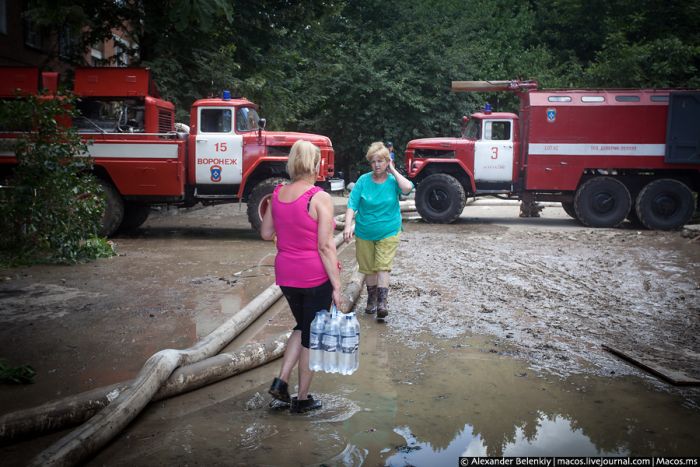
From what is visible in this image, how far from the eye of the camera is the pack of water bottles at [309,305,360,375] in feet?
13.9

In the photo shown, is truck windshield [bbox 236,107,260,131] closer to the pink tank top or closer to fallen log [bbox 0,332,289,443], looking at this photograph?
fallen log [bbox 0,332,289,443]

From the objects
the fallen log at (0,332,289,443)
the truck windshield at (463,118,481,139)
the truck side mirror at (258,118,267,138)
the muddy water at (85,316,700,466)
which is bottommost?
the muddy water at (85,316,700,466)

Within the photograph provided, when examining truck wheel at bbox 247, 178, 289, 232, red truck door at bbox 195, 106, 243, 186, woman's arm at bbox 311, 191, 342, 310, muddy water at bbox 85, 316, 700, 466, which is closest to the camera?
muddy water at bbox 85, 316, 700, 466

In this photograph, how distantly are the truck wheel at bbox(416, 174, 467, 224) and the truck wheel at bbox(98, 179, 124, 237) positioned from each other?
6747 mm

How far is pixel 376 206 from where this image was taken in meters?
6.64

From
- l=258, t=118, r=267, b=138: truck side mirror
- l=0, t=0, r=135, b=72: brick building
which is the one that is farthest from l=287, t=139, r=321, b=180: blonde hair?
l=0, t=0, r=135, b=72: brick building

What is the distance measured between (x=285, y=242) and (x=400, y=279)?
4.72 m

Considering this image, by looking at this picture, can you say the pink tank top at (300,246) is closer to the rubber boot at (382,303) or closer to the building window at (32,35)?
the rubber boot at (382,303)

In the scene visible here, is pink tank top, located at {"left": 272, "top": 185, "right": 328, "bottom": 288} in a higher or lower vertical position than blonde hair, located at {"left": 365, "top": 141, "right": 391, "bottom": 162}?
lower

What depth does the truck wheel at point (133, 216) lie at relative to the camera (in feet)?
46.3

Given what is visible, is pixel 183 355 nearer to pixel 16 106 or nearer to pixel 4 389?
pixel 4 389

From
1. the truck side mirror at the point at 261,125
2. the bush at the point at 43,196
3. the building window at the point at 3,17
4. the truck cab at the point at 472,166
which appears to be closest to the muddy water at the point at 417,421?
the bush at the point at 43,196

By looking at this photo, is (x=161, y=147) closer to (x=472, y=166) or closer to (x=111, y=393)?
(x=472, y=166)

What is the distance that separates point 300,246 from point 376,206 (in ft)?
8.19
